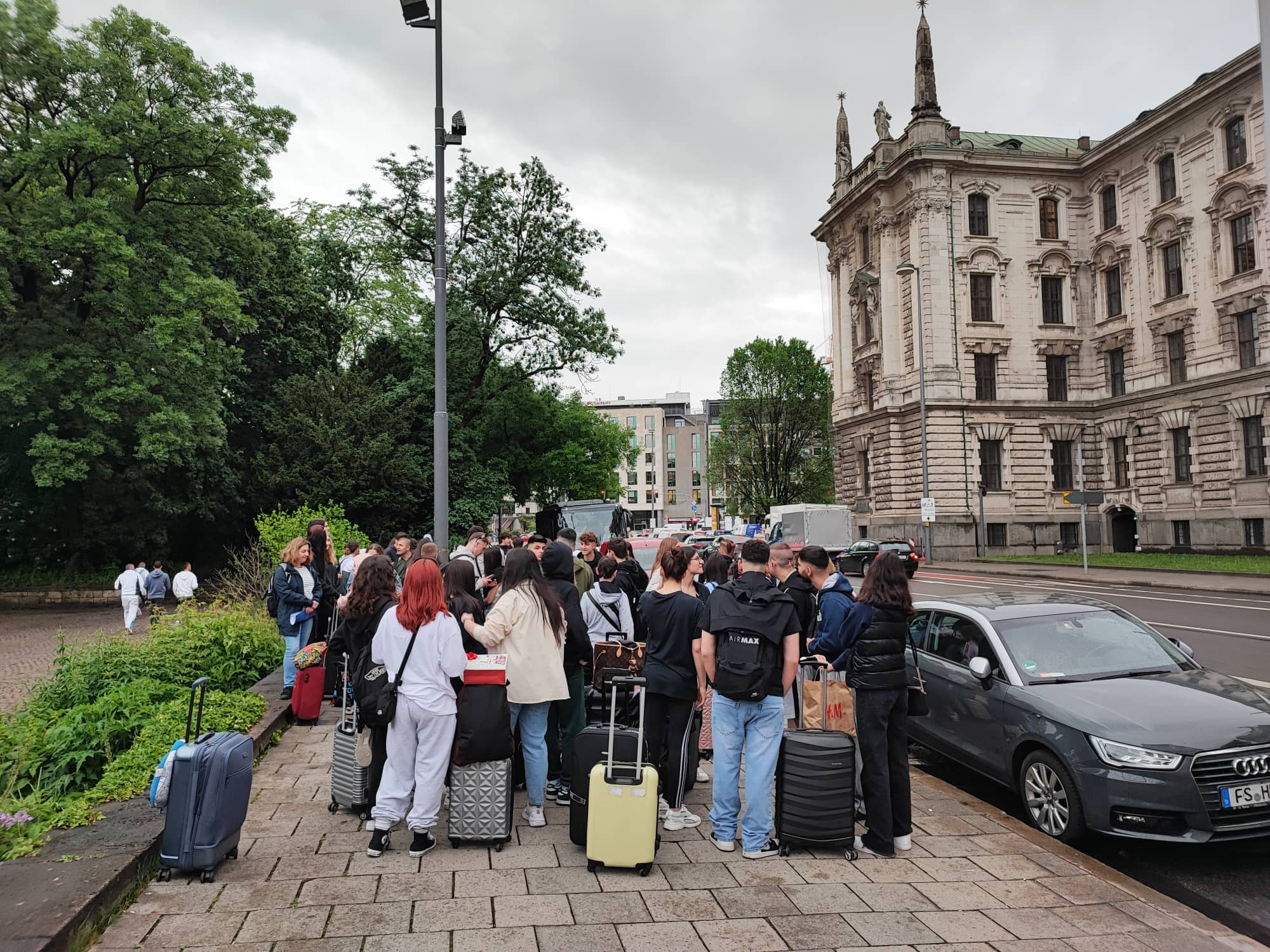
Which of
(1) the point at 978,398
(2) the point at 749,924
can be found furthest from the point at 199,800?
(1) the point at 978,398

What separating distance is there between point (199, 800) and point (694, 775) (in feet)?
11.8

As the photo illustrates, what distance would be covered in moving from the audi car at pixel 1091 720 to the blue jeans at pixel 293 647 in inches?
252

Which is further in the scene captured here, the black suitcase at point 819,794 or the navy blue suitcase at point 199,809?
the black suitcase at point 819,794

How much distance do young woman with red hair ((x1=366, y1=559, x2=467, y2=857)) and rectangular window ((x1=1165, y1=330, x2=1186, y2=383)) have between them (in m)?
43.3

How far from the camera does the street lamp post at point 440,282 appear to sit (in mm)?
12203

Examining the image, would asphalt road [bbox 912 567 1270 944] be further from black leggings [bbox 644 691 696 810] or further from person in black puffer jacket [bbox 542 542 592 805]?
person in black puffer jacket [bbox 542 542 592 805]

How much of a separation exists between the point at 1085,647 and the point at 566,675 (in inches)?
157

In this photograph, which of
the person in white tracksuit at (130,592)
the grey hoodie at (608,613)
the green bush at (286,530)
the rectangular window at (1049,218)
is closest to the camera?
the grey hoodie at (608,613)

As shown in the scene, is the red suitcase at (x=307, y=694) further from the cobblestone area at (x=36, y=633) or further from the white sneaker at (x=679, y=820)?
the white sneaker at (x=679, y=820)

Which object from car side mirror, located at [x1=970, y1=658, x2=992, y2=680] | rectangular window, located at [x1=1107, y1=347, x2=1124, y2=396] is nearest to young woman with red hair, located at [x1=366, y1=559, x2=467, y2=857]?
car side mirror, located at [x1=970, y1=658, x2=992, y2=680]

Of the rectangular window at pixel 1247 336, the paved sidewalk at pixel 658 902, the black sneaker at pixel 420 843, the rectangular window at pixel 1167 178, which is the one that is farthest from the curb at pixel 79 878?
the rectangular window at pixel 1167 178

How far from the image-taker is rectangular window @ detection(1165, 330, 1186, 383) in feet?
131

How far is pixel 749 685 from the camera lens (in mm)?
5141

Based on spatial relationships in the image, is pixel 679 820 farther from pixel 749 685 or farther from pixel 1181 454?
pixel 1181 454
